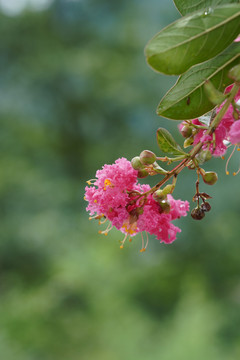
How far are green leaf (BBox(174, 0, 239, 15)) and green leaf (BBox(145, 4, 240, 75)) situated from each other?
0.04 metres

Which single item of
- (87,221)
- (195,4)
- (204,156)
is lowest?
(204,156)

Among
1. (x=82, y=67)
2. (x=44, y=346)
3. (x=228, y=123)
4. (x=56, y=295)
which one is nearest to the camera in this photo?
(x=228, y=123)

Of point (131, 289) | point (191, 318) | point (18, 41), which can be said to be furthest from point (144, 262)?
point (18, 41)

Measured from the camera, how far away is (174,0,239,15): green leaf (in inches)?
18.4

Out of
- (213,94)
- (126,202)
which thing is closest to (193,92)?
(213,94)

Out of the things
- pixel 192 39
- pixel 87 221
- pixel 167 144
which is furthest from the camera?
pixel 87 221

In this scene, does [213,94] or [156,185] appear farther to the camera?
[156,185]

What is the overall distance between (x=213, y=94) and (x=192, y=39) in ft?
0.18

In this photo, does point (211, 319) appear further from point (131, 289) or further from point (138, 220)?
point (138, 220)

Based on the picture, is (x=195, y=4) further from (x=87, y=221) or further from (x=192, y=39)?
(x=87, y=221)

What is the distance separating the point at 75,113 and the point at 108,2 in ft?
4.56

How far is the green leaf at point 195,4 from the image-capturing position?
467 mm

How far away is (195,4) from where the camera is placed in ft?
1.58

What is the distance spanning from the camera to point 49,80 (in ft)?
16.4
